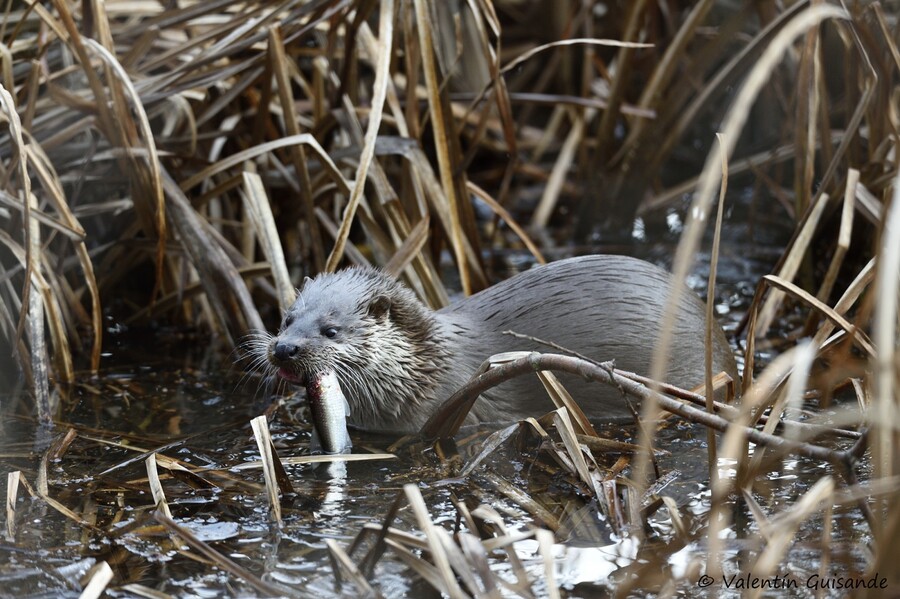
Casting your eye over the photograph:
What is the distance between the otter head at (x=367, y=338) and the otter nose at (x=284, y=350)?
0.07 metres

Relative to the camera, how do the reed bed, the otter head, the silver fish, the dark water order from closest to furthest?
the dark water → the reed bed → the silver fish → the otter head

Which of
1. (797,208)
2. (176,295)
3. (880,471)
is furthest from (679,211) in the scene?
(880,471)

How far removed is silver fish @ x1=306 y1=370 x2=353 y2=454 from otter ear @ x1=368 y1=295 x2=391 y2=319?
40cm

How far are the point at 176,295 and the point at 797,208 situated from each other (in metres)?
2.42

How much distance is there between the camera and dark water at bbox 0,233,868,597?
2252mm

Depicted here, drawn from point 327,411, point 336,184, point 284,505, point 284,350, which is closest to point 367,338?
point 284,350

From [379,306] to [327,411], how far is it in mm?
515

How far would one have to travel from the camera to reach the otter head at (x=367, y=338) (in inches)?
130

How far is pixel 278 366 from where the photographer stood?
3.25m

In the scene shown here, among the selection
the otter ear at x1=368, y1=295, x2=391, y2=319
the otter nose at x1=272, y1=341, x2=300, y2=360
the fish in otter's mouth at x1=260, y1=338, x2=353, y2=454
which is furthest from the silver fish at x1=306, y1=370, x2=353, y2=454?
the otter ear at x1=368, y1=295, x2=391, y2=319

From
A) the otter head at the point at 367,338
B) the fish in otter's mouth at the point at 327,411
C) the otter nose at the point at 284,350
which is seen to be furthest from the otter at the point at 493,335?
the fish in otter's mouth at the point at 327,411

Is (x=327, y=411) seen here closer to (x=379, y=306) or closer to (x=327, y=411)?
(x=327, y=411)

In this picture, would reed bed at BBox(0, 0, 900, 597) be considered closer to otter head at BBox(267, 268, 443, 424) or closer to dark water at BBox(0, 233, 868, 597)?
dark water at BBox(0, 233, 868, 597)

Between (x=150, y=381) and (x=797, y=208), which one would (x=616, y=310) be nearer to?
(x=797, y=208)
